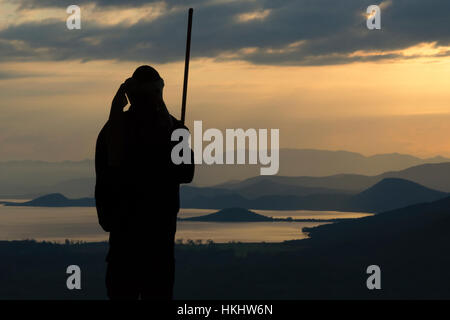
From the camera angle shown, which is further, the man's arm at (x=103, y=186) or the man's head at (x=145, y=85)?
the man's arm at (x=103, y=186)

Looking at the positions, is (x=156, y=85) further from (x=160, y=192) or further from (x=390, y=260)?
(x=390, y=260)

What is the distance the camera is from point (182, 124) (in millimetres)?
10836

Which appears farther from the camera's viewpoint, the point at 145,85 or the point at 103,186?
the point at 103,186

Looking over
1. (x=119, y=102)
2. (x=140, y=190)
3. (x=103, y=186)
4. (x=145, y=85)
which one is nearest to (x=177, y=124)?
(x=145, y=85)

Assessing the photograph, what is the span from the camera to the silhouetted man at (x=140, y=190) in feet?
35.3

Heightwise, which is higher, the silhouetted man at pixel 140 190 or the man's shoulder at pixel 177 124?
the man's shoulder at pixel 177 124

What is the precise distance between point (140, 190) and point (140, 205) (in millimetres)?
219

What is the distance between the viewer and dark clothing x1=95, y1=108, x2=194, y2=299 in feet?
35.5

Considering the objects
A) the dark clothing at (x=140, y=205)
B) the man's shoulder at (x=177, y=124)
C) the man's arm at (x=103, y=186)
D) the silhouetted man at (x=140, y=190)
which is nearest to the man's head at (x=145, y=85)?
the silhouetted man at (x=140, y=190)

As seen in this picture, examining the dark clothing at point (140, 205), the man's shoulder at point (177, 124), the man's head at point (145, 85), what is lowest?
the dark clothing at point (140, 205)

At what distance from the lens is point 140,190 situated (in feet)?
35.6

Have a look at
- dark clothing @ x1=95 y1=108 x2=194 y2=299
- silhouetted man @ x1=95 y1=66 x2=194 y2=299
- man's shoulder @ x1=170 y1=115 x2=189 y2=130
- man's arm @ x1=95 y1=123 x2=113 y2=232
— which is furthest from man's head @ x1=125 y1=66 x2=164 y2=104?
man's arm @ x1=95 y1=123 x2=113 y2=232

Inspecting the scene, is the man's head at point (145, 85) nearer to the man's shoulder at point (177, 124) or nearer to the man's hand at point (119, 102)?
the man's hand at point (119, 102)

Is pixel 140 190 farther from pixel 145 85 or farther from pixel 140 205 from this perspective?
pixel 145 85
